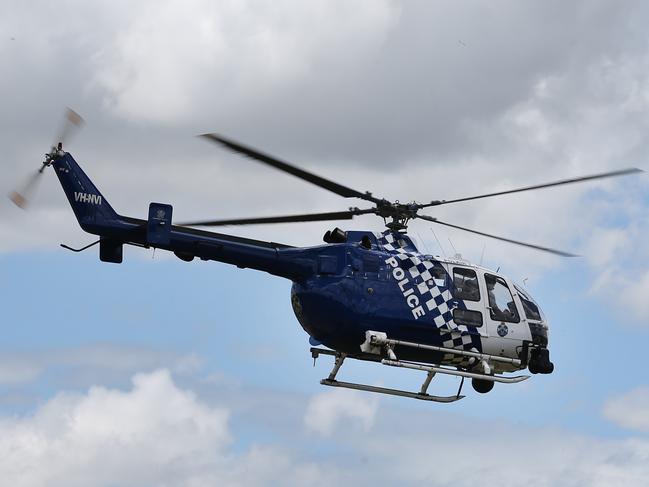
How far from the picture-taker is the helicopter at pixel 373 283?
3416 centimetres

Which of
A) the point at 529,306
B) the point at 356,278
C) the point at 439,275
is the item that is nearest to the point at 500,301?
the point at 529,306

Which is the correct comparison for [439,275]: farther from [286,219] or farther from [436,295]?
[286,219]

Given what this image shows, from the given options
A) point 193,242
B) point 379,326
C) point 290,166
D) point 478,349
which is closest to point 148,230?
point 193,242

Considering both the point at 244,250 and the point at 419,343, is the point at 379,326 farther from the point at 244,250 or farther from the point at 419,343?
the point at 244,250

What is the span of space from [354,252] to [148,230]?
519 cm

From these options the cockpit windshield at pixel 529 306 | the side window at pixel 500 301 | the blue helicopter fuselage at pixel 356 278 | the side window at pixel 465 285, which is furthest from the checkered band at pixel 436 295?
the cockpit windshield at pixel 529 306

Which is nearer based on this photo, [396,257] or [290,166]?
[290,166]

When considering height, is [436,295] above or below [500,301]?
below

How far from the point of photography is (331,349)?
36.6 metres

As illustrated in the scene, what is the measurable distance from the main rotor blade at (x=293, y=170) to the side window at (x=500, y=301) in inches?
156

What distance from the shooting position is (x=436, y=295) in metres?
36.2

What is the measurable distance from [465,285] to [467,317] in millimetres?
849

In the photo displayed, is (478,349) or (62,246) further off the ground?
(478,349)

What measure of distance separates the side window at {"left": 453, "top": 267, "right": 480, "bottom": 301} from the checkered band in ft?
0.55
